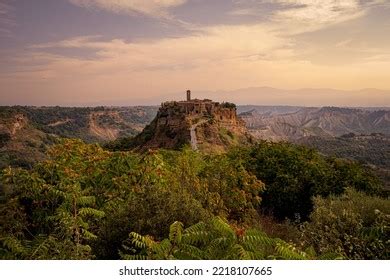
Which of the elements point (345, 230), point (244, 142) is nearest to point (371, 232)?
point (345, 230)

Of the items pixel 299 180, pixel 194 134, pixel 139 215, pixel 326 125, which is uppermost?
pixel 139 215

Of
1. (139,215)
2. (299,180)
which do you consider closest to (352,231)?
(139,215)

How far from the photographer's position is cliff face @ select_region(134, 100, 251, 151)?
40594mm

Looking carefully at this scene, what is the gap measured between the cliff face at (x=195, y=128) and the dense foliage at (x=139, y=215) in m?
29.4

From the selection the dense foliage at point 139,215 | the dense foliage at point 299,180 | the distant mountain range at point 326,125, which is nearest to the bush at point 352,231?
the dense foliage at point 139,215

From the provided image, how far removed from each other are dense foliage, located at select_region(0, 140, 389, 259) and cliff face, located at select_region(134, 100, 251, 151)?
29449 mm

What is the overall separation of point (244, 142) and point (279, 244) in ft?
146

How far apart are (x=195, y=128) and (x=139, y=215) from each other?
3769cm

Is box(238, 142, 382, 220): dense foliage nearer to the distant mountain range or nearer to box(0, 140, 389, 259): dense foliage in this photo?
box(0, 140, 389, 259): dense foliage

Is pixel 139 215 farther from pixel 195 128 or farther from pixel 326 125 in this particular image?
pixel 326 125

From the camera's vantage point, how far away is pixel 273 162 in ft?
41.4

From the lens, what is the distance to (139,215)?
15.6 ft
